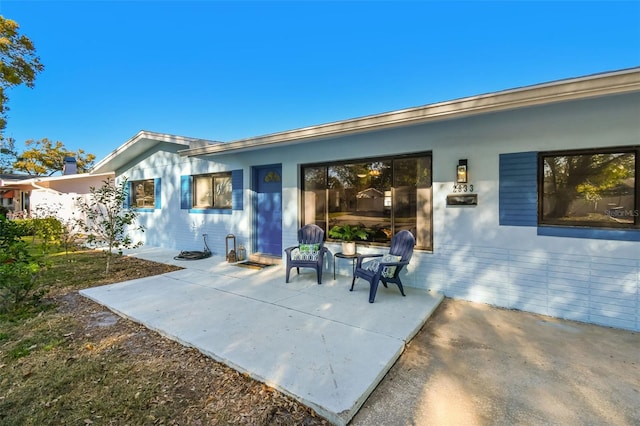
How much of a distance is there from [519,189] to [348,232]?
2700 mm

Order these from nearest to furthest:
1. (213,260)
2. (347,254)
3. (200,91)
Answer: (347,254)
(213,260)
(200,91)

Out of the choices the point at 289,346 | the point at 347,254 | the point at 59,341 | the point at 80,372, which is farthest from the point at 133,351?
the point at 347,254

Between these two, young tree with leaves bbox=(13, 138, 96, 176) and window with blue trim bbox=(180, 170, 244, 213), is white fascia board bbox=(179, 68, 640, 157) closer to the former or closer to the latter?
window with blue trim bbox=(180, 170, 244, 213)

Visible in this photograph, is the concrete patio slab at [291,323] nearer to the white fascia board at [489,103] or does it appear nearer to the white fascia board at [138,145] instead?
the white fascia board at [489,103]

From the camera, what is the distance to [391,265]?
161 inches

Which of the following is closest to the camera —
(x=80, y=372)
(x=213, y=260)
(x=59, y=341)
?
(x=80, y=372)

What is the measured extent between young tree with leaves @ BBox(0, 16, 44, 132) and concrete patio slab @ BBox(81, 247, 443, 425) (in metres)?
11.8

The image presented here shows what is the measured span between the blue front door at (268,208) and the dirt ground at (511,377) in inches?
158

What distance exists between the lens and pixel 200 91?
1213 cm

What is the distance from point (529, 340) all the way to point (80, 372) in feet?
13.9

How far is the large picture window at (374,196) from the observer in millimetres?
4797

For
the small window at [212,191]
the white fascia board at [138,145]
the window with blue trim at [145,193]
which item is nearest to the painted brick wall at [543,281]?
the small window at [212,191]

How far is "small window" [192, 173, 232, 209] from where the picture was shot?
7.64 m

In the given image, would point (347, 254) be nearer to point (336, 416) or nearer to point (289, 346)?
point (289, 346)
